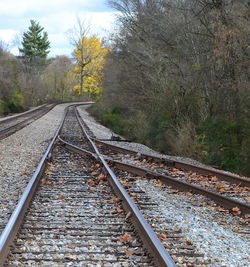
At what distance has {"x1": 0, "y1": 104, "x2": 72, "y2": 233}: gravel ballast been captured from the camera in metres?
7.22

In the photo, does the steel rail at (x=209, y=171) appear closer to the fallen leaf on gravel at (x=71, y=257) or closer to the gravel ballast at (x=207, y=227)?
the gravel ballast at (x=207, y=227)

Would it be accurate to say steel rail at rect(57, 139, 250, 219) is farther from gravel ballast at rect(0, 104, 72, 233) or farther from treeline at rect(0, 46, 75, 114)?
treeline at rect(0, 46, 75, 114)

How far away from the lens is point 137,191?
7.99m

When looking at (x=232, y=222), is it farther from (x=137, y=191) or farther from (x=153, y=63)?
(x=153, y=63)

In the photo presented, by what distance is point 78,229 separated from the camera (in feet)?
18.6

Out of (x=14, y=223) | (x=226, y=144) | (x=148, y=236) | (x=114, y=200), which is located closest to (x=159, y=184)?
(x=114, y=200)

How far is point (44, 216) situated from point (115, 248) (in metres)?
1.68

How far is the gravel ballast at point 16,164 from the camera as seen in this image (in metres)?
7.22

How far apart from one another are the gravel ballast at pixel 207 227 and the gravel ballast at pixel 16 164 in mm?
2463

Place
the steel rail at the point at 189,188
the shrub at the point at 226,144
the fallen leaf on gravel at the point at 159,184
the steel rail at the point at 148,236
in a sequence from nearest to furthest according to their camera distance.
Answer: the steel rail at the point at 148,236 < the steel rail at the point at 189,188 < the fallen leaf on gravel at the point at 159,184 < the shrub at the point at 226,144

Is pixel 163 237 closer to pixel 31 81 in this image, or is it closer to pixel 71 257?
pixel 71 257

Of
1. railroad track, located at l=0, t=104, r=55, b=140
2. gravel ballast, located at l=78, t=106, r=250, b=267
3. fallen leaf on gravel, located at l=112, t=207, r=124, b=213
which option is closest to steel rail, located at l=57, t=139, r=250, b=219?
gravel ballast, located at l=78, t=106, r=250, b=267

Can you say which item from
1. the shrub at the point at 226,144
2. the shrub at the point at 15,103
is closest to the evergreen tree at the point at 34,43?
the shrub at the point at 15,103

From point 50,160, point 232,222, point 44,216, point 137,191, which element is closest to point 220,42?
point 50,160
